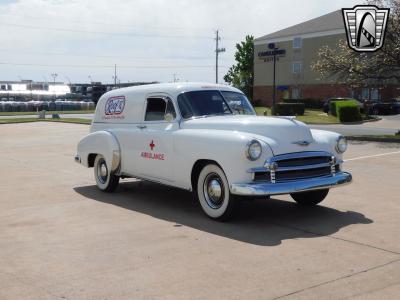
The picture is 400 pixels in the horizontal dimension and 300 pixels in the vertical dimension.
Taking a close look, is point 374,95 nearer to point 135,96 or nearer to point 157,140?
point 135,96

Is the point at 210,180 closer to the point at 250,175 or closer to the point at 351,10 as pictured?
the point at 250,175

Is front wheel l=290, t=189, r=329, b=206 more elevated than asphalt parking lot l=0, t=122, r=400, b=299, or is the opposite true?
front wheel l=290, t=189, r=329, b=206

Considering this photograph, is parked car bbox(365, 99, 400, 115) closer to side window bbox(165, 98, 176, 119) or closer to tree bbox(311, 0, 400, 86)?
tree bbox(311, 0, 400, 86)

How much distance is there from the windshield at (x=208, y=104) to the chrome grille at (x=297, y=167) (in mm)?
1598

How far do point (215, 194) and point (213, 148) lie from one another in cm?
61

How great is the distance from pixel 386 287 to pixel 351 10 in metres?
19.1

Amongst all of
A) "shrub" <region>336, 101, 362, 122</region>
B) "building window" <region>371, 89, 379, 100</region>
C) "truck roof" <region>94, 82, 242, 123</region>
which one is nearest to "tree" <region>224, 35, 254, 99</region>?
"building window" <region>371, 89, 379, 100</region>

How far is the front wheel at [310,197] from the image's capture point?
7.86 meters

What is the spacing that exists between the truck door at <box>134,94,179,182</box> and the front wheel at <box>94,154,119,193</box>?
0.77m

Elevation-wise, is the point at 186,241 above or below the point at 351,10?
below

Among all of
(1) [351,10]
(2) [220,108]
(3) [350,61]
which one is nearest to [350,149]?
(3) [350,61]

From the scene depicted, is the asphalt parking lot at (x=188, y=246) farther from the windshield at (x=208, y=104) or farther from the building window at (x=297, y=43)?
the building window at (x=297, y=43)

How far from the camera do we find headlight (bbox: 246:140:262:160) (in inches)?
256

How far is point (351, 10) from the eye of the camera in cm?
2180
